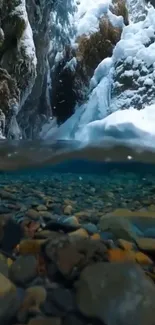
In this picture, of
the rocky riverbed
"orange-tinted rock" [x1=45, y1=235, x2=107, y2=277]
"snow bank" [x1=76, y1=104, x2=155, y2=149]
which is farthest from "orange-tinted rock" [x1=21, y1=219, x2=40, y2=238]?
"snow bank" [x1=76, y1=104, x2=155, y2=149]

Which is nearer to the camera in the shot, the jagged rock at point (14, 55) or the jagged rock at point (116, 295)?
the jagged rock at point (116, 295)

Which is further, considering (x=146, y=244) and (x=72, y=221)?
(x=72, y=221)

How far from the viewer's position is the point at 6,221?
2234mm

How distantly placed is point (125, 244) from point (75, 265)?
400mm

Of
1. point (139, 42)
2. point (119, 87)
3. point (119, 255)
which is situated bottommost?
point (119, 255)

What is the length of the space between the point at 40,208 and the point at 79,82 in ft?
43.0

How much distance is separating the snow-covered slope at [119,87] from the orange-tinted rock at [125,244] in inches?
410

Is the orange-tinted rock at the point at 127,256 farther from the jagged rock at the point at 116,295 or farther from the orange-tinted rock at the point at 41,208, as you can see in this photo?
the orange-tinted rock at the point at 41,208

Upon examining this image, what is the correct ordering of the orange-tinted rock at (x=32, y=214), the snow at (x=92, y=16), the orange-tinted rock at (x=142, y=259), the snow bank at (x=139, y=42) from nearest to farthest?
the orange-tinted rock at (x=142, y=259)
the orange-tinted rock at (x=32, y=214)
the snow bank at (x=139, y=42)
the snow at (x=92, y=16)

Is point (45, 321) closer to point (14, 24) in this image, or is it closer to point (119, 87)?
point (14, 24)


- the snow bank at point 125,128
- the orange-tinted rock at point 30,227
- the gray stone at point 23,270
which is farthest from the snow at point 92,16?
the gray stone at point 23,270

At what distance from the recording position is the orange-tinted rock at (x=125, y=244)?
188 cm

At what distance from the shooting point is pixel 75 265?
1.63m

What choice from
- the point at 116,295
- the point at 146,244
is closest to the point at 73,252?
the point at 116,295
